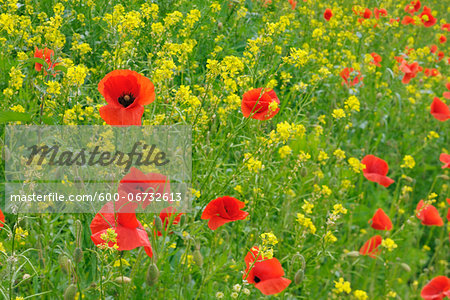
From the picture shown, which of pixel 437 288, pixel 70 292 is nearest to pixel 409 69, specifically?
pixel 437 288

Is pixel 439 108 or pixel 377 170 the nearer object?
pixel 377 170

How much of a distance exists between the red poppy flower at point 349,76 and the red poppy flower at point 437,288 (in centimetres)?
158

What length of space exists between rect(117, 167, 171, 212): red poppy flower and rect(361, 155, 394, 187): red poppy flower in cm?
148

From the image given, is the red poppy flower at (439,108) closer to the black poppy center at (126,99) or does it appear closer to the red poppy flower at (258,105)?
the red poppy flower at (258,105)

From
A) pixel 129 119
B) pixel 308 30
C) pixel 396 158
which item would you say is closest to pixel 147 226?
pixel 129 119

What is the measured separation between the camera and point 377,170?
2.75m

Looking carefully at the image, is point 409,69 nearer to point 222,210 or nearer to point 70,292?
point 222,210

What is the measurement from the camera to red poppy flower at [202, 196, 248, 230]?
1640mm

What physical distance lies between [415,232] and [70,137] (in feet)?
6.65

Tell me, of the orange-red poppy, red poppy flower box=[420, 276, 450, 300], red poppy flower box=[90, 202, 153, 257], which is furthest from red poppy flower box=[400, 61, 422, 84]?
red poppy flower box=[90, 202, 153, 257]

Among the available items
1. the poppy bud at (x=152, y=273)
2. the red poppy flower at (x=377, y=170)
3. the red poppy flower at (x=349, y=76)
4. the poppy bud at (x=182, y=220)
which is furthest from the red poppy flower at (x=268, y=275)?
the red poppy flower at (x=349, y=76)

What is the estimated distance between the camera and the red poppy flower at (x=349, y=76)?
341cm

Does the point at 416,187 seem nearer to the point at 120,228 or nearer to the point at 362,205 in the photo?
the point at 362,205

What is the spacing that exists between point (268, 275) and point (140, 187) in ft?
1.70
